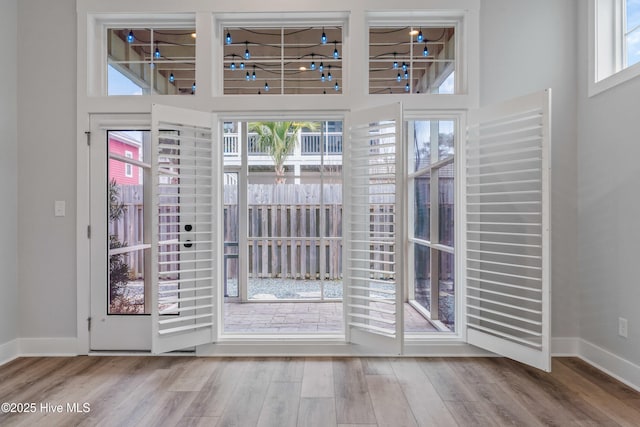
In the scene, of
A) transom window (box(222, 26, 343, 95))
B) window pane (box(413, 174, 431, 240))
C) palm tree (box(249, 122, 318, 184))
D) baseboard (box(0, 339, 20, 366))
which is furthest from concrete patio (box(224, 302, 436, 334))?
transom window (box(222, 26, 343, 95))

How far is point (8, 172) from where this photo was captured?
10.7ft

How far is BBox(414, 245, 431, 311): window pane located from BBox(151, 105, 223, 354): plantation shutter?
2.38m

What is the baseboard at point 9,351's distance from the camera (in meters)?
3.16

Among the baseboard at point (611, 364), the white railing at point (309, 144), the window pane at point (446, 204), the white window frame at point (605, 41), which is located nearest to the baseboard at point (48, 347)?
the white railing at point (309, 144)

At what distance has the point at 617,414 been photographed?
2330 millimetres

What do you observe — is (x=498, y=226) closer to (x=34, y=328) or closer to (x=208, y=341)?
(x=208, y=341)

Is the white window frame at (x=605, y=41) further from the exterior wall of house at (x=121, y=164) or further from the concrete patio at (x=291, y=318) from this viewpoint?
the exterior wall of house at (x=121, y=164)

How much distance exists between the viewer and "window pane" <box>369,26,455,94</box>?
11.1 feet

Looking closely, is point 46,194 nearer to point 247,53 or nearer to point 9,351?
point 9,351

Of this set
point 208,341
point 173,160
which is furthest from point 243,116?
point 208,341

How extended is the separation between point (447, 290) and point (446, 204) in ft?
2.81

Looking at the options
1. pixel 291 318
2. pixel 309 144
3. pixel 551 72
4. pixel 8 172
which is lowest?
pixel 291 318

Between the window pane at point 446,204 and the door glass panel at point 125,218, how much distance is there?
9.14 ft

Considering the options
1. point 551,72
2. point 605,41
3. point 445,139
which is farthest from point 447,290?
point 605,41
